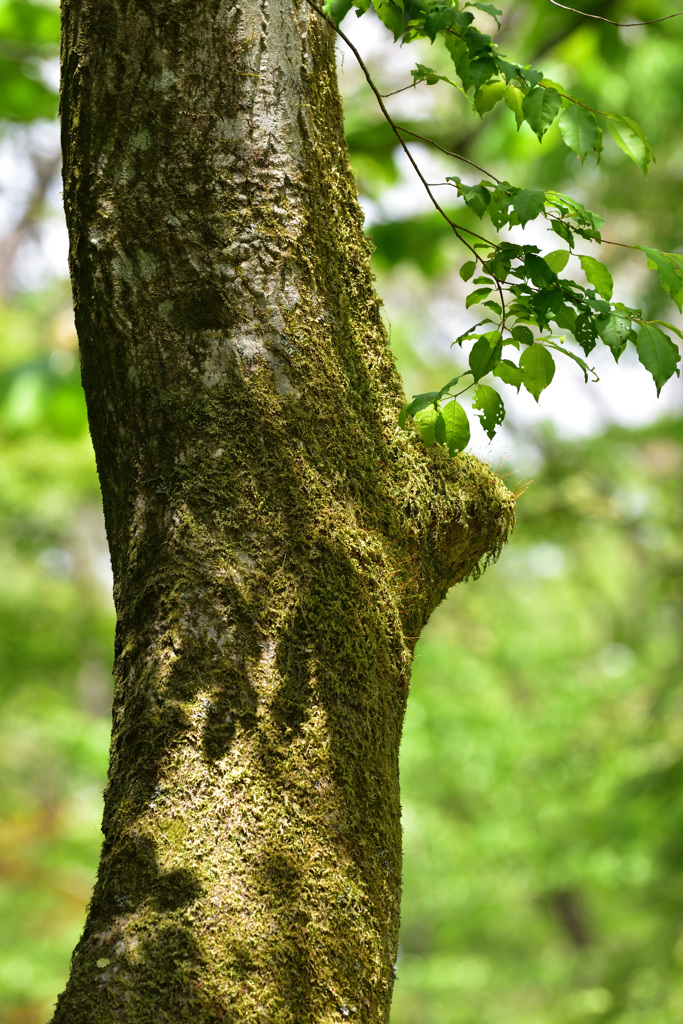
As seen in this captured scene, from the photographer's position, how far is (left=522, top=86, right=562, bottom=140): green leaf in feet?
5.36

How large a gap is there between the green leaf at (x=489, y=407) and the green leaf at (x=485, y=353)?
0.33 feet

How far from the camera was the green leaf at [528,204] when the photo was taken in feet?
5.19

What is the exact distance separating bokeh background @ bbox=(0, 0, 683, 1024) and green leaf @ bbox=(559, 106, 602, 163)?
2.70 meters

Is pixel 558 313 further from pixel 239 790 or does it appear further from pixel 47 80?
pixel 47 80

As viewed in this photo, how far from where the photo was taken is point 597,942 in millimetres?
17281

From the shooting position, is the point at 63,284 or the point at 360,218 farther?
the point at 63,284

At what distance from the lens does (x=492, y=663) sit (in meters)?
14.6

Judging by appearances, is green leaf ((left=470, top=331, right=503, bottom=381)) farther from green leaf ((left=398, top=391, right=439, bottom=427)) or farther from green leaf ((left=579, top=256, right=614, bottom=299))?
green leaf ((left=579, top=256, right=614, bottom=299))

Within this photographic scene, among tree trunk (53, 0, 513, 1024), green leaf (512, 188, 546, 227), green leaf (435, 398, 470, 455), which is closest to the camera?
tree trunk (53, 0, 513, 1024)

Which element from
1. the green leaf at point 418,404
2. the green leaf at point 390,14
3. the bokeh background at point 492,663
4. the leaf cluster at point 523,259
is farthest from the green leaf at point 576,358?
A: the bokeh background at point 492,663

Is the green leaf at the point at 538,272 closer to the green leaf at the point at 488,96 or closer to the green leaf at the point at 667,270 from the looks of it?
the green leaf at the point at 667,270

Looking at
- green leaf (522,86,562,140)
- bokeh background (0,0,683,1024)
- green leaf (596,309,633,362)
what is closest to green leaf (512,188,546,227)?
green leaf (522,86,562,140)

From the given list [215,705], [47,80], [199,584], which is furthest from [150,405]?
[47,80]

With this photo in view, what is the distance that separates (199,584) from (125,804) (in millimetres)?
364
